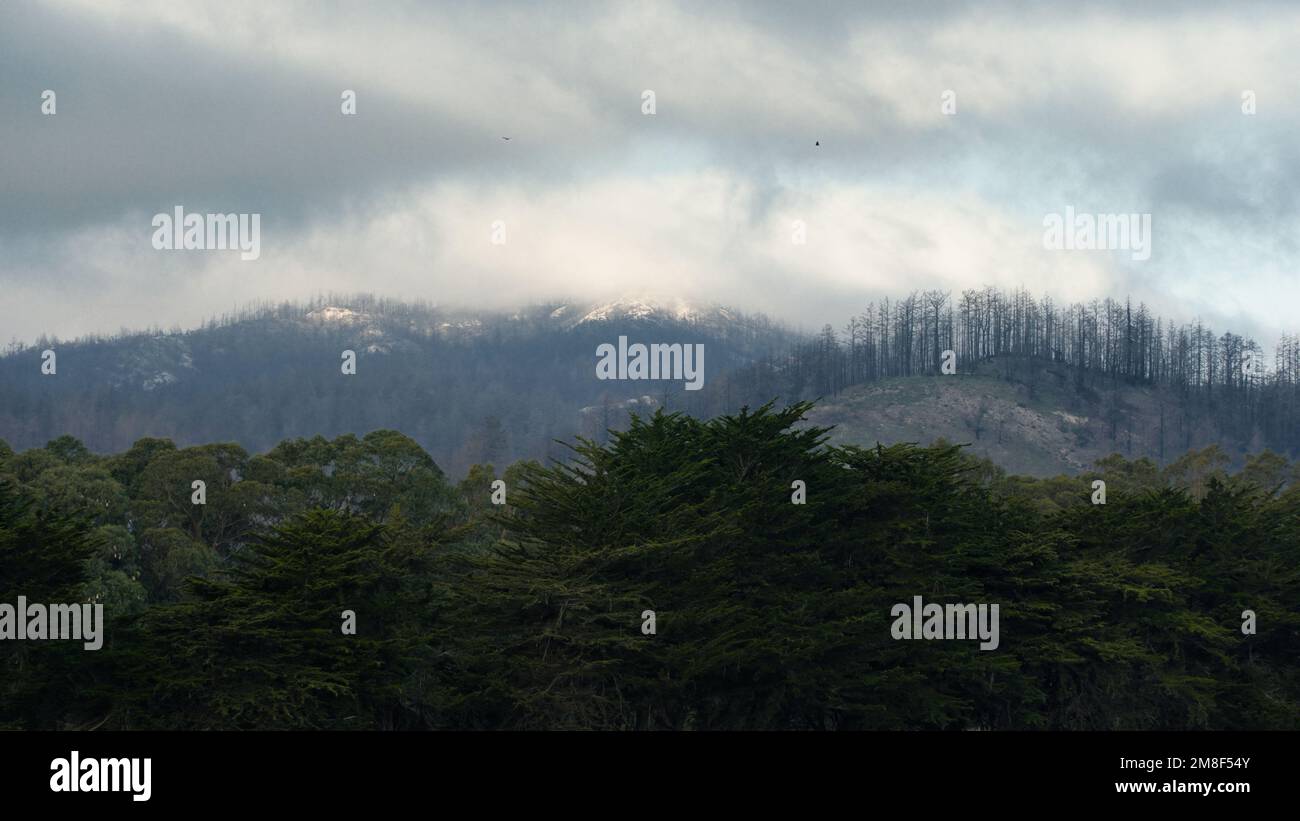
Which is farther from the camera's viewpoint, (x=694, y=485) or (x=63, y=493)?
(x=63, y=493)

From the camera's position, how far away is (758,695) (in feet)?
139

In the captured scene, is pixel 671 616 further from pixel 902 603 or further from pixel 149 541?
pixel 149 541

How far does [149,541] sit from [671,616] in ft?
131

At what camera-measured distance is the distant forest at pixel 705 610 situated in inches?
1454

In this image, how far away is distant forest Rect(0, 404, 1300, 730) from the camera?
3694 cm

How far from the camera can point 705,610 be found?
4234cm

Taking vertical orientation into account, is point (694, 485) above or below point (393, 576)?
above

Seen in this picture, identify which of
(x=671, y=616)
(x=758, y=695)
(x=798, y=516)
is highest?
(x=798, y=516)

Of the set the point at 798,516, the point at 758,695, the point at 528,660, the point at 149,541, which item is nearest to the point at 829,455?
the point at 798,516

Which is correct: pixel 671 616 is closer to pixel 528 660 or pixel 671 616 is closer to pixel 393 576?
pixel 528 660
